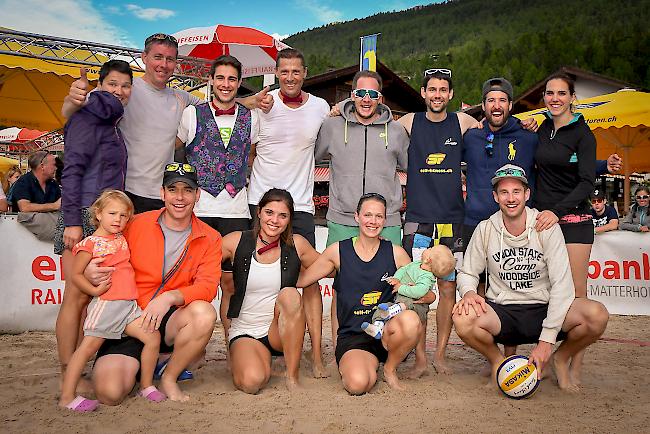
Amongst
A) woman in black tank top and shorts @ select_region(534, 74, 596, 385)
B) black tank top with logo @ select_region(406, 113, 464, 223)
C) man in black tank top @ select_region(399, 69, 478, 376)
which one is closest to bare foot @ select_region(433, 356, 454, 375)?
man in black tank top @ select_region(399, 69, 478, 376)

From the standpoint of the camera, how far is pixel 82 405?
3.43 metres

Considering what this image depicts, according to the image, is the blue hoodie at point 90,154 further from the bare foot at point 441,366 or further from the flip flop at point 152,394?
the bare foot at point 441,366

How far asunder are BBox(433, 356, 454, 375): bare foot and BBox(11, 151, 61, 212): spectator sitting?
4.71 m

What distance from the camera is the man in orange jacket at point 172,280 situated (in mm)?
3648

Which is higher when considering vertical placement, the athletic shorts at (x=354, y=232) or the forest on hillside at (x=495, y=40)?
the forest on hillside at (x=495, y=40)

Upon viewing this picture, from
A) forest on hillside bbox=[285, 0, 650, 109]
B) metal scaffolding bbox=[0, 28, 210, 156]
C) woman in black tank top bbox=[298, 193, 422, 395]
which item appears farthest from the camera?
forest on hillside bbox=[285, 0, 650, 109]

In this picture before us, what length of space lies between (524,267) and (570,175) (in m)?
0.80

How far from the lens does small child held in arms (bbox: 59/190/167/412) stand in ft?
11.7

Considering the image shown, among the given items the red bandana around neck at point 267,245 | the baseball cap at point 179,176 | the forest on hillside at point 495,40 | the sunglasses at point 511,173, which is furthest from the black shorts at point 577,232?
the forest on hillside at point 495,40

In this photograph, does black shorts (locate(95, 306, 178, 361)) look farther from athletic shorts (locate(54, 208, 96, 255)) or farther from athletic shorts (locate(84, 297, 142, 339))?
athletic shorts (locate(54, 208, 96, 255))

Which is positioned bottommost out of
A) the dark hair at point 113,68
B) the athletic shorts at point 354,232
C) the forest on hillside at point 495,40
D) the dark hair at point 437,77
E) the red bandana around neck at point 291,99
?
the athletic shorts at point 354,232

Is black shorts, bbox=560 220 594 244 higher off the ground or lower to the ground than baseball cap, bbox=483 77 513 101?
lower

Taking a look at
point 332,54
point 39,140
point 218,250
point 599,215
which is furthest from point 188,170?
point 332,54

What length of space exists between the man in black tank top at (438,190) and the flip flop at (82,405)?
2.40 m
